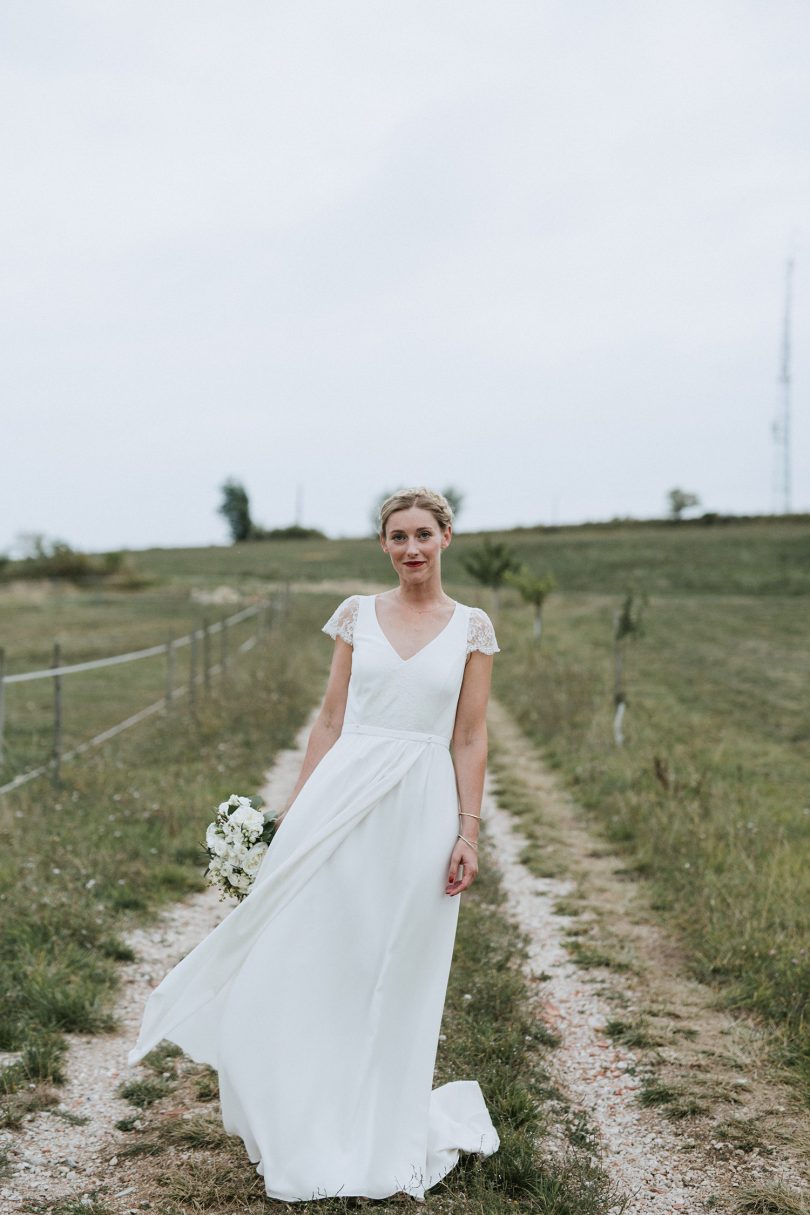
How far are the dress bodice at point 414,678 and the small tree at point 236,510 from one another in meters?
79.1

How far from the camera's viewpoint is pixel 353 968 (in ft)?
10.2

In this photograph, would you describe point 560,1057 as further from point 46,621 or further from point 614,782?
point 46,621

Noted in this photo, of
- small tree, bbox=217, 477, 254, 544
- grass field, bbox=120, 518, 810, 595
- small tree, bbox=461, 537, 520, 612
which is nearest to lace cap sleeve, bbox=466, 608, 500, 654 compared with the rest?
small tree, bbox=461, 537, 520, 612

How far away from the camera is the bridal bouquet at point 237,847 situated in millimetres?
3287

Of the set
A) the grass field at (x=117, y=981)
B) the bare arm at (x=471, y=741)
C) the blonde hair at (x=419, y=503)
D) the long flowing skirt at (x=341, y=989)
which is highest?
the blonde hair at (x=419, y=503)

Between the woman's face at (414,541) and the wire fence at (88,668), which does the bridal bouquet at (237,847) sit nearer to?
the woman's face at (414,541)

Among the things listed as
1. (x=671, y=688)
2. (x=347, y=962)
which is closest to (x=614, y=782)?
(x=347, y=962)

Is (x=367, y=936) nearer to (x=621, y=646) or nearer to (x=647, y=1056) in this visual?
(x=647, y=1056)

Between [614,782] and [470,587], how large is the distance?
3513 centimetres

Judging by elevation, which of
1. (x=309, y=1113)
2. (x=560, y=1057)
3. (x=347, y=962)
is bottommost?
(x=560, y=1057)

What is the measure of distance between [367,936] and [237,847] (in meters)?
0.52

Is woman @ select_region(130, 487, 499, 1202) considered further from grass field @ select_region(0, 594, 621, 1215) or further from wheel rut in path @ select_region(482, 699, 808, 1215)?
wheel rut in path @ select_region(482, 699, 808, 1215)

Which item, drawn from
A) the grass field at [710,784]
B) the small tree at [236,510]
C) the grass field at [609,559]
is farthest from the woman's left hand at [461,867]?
the small tree at [236,510]

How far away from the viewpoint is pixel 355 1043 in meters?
3.08
